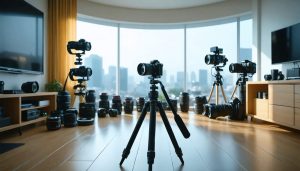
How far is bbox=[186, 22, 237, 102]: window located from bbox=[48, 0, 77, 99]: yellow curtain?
109 inches

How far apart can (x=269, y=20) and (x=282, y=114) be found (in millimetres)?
2031

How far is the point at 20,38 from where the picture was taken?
3.23 meters

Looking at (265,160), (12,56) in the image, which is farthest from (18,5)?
(265,160)

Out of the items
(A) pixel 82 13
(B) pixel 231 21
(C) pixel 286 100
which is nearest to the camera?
(C) pixel 286 100

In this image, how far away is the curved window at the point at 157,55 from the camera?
570cm

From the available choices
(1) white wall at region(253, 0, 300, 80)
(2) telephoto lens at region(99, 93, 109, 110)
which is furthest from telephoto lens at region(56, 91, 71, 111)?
(1) white wall at region(253, 0, 300, 80)

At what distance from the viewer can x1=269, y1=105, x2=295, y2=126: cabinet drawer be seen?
9.59ft

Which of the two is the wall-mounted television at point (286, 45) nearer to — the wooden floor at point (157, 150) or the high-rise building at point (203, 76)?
the wooden floor at point (157, 150)

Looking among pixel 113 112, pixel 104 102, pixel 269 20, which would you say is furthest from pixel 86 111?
pixel 269 20

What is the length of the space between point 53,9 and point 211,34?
11.4ft

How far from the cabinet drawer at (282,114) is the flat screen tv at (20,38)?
339cm

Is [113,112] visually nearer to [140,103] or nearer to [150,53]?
[140,103]

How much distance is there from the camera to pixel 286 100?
9.89ft

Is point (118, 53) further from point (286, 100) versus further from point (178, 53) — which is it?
point (286, 100)
